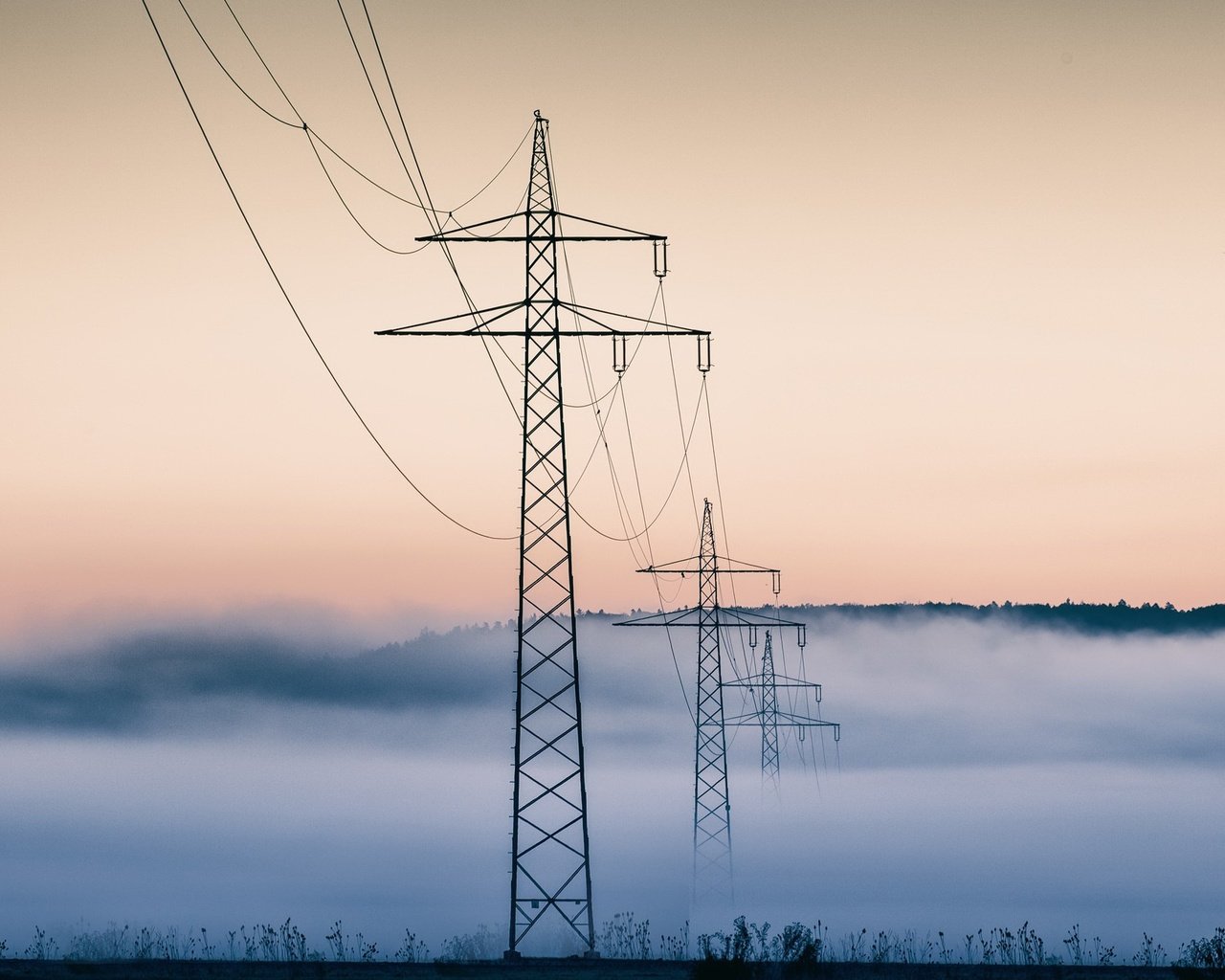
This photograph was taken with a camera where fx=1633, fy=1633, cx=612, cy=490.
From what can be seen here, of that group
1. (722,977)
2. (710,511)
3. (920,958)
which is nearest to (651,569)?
(710,511)

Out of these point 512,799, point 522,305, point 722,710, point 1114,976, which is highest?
point 522,305

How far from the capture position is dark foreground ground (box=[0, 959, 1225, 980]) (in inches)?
1117

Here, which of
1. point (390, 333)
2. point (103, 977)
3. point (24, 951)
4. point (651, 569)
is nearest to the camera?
point (103, 977)

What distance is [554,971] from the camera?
30.8 meters

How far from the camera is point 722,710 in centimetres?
7206

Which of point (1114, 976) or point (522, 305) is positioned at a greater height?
point (522, 305)

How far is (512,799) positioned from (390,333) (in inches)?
423

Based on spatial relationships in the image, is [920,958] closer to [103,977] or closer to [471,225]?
[103,977]

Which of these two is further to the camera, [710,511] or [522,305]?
[710,511]

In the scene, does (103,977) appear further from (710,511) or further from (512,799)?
(710,511)

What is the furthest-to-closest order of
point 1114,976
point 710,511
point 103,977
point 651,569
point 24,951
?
point 710,511 < point 651,569 < point 24,951 < point 1114,976 < point 103,977

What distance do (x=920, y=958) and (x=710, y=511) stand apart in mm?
38533

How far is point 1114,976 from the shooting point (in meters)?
30.3

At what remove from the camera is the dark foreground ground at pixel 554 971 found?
28.4 metres
